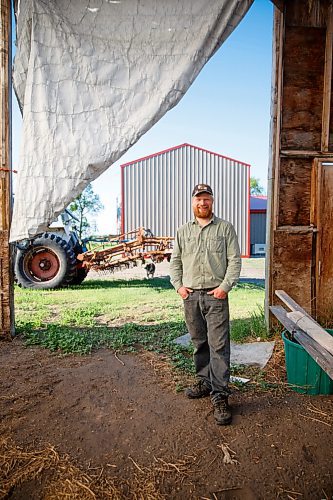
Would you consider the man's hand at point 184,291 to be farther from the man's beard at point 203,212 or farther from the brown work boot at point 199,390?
the brown work boot at point 199,390

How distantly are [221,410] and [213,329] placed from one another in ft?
1.98

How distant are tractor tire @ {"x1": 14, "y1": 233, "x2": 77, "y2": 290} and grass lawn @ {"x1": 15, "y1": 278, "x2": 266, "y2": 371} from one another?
0.33 meters

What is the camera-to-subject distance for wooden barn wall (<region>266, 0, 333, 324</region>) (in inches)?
183

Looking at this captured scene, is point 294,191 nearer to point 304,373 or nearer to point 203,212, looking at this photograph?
point 203,212

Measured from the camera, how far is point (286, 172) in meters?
4.76

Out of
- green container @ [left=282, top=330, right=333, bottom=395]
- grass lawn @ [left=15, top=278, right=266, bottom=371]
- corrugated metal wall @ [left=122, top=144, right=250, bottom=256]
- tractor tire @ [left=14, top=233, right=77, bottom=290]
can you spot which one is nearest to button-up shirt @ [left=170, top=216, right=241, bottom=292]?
green container @ [left=282, top=330, right=333, bottom=395]

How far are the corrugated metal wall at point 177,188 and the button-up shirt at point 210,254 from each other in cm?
1612

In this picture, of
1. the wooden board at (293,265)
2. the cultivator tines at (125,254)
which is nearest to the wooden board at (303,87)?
the wooden board at (293,265)

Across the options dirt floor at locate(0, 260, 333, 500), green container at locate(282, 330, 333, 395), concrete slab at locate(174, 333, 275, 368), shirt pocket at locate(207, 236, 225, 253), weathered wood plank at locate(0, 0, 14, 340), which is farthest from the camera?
weathered wood plank at locate(0, 0, 14, 340)

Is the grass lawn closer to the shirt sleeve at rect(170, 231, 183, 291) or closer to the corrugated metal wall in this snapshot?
the shirt sleeve at rect(170, 231, 183, 291)

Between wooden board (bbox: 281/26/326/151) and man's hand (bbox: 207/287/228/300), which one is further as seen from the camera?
wooden board (bbox: 281/26/326/151)

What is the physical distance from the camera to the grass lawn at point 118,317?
476 centimetres

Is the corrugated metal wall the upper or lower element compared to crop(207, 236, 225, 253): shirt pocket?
upper

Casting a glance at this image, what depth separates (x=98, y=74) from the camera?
13.6ft
